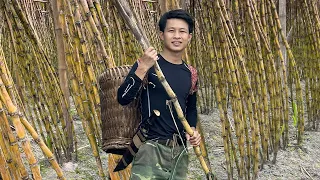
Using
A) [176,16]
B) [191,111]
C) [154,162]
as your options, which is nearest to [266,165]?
[191,111]

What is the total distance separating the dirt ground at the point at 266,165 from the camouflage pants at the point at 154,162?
3.16ft

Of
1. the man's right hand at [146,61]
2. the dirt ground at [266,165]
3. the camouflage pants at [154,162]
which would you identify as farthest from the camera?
the dirt ground at [266,165]

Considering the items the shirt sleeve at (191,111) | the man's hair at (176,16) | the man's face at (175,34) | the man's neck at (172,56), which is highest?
the man's hair at (176,16)

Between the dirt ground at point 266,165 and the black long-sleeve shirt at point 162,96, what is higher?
the black long-sleeve shirt at point 162,96

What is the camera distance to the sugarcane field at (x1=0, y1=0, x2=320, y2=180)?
39.8 inches

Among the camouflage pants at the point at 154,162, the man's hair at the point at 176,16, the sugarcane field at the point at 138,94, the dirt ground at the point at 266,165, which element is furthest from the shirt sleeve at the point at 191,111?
the dirt ground at the point at 266,165

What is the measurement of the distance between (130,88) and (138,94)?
9 cm

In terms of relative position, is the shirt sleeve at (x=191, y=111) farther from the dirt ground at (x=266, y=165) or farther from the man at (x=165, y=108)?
the dirt ground at (x=266, y=165)

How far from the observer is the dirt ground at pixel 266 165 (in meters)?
1.95

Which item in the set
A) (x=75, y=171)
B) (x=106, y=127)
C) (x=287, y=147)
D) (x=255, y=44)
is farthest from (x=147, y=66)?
(x=287, y=147)

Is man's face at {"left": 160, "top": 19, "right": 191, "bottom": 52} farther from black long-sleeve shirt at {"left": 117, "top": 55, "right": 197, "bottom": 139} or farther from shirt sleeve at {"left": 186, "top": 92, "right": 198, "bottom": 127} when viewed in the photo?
shirt sleeve at {"left": 186, "top": 92, "right": 198, "bottom": 127}

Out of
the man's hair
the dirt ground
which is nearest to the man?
the man's hair

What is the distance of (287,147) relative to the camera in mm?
2266

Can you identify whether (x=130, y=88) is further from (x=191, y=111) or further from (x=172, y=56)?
(x=191, y=111)
